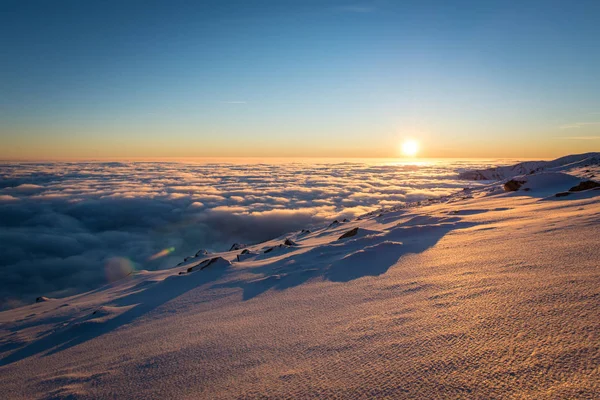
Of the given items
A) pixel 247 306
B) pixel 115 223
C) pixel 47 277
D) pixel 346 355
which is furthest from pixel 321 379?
pixel 115 223

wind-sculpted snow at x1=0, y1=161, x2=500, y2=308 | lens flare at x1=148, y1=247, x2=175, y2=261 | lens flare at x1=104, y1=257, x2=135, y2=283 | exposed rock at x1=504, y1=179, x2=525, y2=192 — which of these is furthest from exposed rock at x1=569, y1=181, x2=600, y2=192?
lens flare at x1=148, y1=247, x2=175, y2=261

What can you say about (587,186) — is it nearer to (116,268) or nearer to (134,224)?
(116,268)

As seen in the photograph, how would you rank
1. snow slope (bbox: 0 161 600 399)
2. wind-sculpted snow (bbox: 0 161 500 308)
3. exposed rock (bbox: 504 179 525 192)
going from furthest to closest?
wind-sculpted snow (bbox: 0 161 500 308), exposed rock (bbox: 504 179 525 192), snow slope (bbox: 0 161 600 399)

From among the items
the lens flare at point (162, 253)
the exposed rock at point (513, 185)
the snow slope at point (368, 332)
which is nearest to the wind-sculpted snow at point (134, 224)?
the lens flare at point (162, 253)

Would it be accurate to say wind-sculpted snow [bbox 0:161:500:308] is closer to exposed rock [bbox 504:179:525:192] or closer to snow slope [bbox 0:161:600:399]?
exposed rock [bbox 504:179:525:192]

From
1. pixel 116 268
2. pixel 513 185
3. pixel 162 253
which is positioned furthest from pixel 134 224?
pixel 513 185

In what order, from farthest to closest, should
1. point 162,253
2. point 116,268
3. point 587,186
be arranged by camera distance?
1. point 162,253
2. point 116,268
3. point 587,186

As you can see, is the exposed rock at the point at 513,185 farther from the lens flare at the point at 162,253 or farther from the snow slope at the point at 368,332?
the lens flare at the point at 162,253
